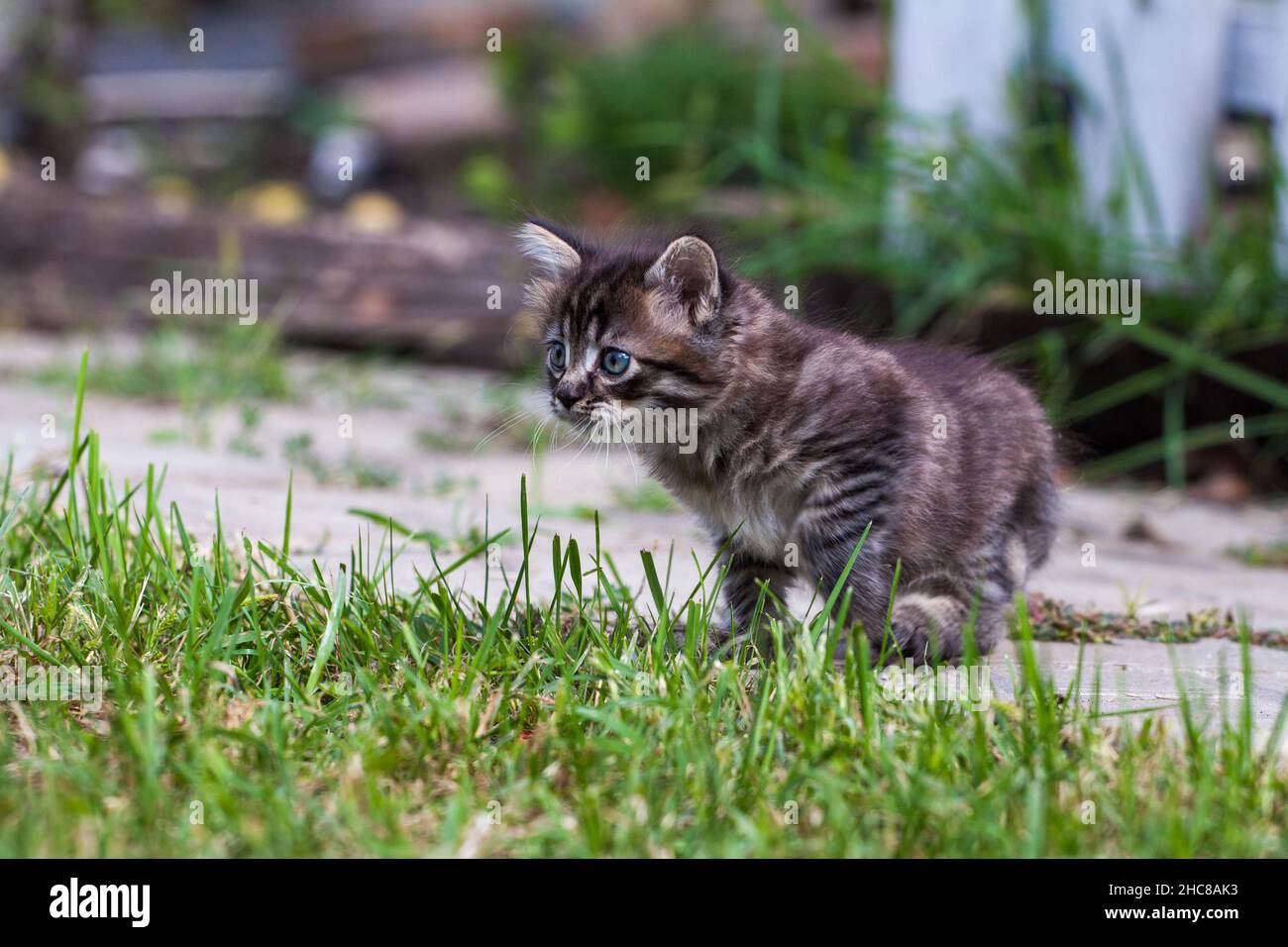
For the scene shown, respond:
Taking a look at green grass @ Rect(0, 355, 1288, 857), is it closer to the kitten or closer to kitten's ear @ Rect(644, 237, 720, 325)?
the kitten

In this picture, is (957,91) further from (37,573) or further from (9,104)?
(9,104)

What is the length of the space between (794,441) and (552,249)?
823mm

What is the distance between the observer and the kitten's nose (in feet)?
11.3

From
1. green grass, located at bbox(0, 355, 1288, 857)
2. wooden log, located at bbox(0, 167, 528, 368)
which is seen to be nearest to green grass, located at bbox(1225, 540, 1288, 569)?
green grass, located at bbox(0, 355, 1288, 857)

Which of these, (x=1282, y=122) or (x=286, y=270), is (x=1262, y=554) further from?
(x=286, y=270)

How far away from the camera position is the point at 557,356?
3621 mm

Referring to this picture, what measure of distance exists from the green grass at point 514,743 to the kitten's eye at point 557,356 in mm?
598

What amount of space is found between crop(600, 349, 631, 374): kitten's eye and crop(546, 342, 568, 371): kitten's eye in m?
0.13

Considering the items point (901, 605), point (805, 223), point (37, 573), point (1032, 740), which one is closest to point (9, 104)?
point (805, 223)

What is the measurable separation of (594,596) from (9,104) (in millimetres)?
7385

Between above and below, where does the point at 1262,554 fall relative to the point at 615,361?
below

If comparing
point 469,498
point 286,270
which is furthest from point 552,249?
point 286,270

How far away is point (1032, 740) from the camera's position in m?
2.59

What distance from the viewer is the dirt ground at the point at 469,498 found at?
3658 millimetres
